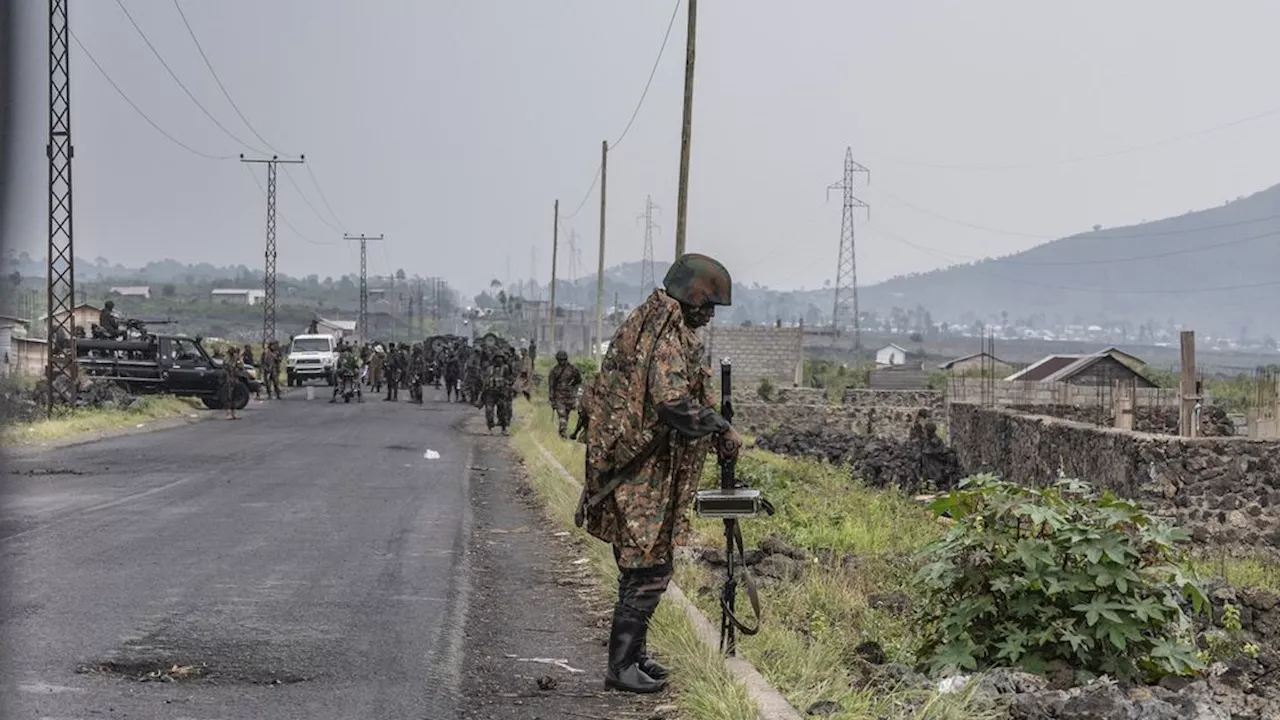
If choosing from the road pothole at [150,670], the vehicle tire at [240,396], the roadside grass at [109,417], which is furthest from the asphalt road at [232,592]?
the vehicle tire at [240,396]

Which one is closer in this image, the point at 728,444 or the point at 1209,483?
the point at 728,444

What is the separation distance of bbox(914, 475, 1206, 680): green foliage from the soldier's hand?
5.68ft

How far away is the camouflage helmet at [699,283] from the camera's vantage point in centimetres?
680

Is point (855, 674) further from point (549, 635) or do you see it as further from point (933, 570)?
point (549, 635)

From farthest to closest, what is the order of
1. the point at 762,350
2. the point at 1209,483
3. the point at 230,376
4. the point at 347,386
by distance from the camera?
the point at 762,350 → the point at 347,386 → the point at 230,376 → the point at 1209,483

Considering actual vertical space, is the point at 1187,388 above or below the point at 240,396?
above

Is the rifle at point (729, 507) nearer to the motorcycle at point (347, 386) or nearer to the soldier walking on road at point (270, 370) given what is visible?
the motorcycle at point (347, 386)

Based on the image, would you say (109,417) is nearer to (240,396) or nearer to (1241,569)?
(240,396)

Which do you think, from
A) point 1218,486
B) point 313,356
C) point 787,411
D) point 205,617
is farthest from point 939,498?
point 313,356

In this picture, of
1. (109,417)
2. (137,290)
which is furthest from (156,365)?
(137,290)

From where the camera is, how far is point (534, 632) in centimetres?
877

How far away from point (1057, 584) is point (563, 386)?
825 inches

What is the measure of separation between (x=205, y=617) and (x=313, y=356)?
2107 inches

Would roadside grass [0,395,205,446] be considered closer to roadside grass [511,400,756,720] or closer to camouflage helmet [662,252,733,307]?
roadside grass [511,400,756,720]
